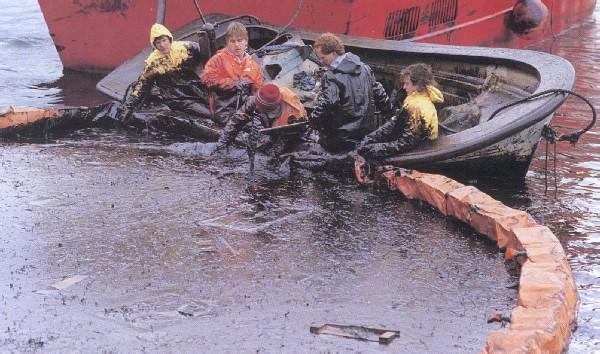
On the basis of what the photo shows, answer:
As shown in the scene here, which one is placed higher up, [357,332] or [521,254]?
[521,254]

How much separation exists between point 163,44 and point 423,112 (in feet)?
11.9

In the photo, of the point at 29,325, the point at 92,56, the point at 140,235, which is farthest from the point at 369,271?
the point at 92,56

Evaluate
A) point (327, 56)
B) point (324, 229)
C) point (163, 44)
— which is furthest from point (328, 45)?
point (163, 44)

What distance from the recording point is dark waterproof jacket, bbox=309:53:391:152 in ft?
27.1

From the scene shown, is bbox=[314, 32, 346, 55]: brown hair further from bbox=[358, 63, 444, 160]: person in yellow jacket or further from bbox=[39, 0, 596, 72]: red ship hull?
bbox=[39, 0, 596, 72]: red ship hull

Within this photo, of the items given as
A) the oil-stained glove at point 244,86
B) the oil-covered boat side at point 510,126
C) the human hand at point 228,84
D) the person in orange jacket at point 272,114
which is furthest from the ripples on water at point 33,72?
the oil-covered boat side at point 510,126

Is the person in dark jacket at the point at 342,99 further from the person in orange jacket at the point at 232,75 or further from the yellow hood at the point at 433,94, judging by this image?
the person in orange jacket at the point at 232,75

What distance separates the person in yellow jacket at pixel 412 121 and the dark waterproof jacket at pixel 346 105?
256 millimetres

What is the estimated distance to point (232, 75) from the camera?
9680 millimetres

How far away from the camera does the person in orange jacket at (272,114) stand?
336 inches

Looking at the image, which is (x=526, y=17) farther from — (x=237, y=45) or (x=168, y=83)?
(x=237, y=45)

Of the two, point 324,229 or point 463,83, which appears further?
point 463,83

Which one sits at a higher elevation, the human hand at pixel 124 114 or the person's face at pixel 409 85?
the person's face at pixel 409 85

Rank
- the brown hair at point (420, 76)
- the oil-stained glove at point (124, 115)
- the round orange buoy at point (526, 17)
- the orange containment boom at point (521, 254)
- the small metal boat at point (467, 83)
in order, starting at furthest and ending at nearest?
1. the round orange buoy at point (526, 17)
2. the oil-stained glove at point (124, 115)
3. the brown hair at point (420, 76)
4. the small metal boat at point (467, 83)
5. the orange containment boom at point (521, 254)
